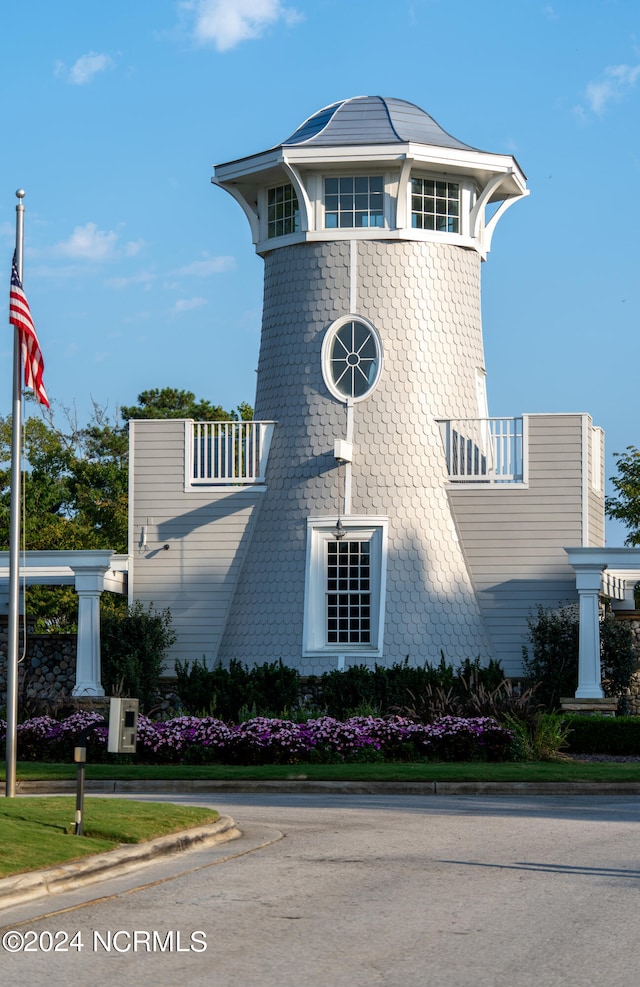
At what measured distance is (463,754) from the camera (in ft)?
81.4

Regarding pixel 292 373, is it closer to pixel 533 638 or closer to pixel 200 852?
pixel 533 638

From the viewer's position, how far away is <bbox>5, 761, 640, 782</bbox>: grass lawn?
21.6m

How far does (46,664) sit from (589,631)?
1113 centimetres

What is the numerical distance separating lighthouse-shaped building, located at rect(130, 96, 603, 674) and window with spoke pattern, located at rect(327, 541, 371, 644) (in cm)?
4

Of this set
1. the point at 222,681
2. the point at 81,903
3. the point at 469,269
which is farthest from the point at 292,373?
the point at 81,903

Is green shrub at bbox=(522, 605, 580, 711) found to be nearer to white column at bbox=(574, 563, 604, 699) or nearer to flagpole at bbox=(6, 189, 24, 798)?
white column at bbox=(574, 563, 604, 699)

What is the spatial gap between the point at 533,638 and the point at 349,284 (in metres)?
8.00

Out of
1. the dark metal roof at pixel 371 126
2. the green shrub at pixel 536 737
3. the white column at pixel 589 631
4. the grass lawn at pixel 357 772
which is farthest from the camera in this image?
the dark metal roof at pixel 371 126

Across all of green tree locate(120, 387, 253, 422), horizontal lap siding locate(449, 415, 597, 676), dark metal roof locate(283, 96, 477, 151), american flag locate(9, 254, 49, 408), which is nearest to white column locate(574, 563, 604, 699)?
horizontal lap siding locate(449, 415, 597, 676)

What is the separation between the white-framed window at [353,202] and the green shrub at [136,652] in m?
8.78

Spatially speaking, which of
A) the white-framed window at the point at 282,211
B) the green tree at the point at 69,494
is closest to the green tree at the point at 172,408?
the green tree at the point at 69,494

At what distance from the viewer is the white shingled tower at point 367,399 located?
97.5 feet

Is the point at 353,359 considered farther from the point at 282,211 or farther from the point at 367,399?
the point at 282,211

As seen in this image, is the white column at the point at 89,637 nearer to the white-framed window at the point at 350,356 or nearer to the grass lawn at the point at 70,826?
the white-framed window at the point at 350,356
